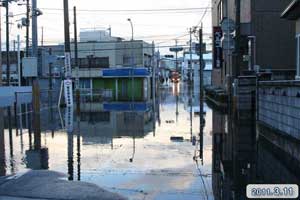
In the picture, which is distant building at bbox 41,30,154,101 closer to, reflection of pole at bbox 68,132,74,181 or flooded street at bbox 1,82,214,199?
flooded street at bbox 1,82,214,199

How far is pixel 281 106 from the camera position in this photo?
17.5m

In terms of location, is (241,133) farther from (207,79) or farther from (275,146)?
(207,79)

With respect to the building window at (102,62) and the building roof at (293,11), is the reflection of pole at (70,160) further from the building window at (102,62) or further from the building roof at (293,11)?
the building window at (102,62)

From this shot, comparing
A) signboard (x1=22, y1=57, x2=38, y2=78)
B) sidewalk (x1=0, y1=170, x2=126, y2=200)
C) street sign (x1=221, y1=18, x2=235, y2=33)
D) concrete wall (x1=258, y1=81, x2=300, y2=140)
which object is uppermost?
street sign (x1=221, y1=18, x2=235, y2=33)

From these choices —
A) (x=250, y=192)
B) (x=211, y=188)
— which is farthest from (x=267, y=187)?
(x=211, y=188)

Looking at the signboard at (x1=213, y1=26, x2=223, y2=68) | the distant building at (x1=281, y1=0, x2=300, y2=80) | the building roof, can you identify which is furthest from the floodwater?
the signboard at (x1=213, y1=26, x2=223, y2=68)

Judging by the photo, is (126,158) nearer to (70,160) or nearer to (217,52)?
(70,160)

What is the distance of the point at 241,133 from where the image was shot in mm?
19156

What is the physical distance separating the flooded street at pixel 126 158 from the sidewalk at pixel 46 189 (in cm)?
73

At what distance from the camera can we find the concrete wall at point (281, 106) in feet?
50.2

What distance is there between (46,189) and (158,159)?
231 inches

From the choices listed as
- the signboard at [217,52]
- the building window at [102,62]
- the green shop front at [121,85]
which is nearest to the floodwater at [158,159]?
the signboard at [217,52]

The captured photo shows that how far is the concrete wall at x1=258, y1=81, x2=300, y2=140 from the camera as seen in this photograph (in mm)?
15289

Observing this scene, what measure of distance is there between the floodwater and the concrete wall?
0.71 metres
